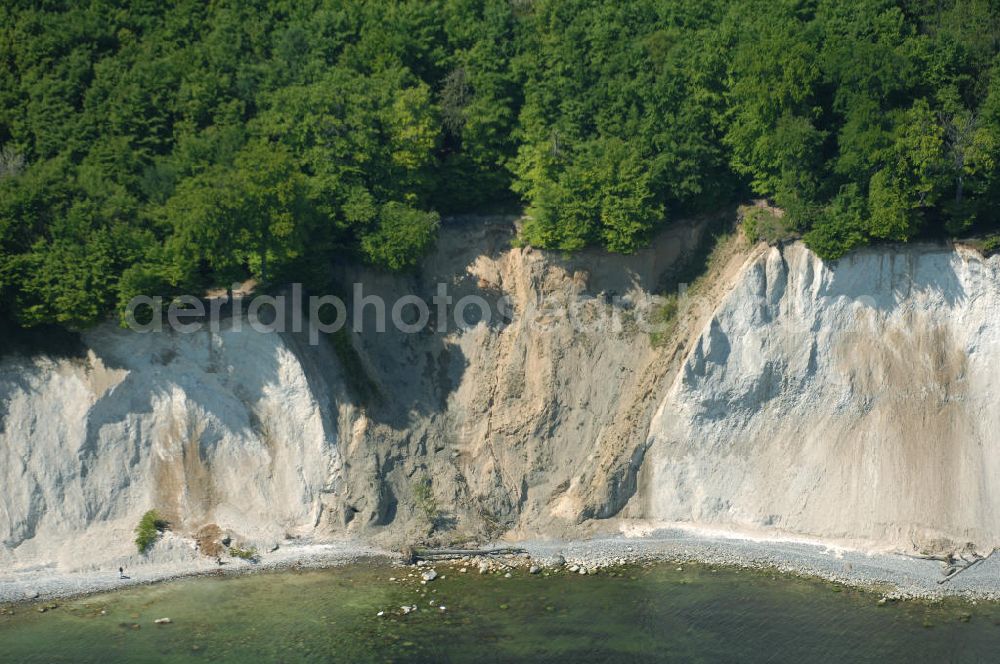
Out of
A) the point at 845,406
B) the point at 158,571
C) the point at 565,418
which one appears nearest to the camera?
the point at 158,571

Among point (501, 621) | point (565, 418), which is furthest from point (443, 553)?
point (565, 418)

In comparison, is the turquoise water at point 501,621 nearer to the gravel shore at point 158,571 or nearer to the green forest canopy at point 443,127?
the gravel shore at point 158,571

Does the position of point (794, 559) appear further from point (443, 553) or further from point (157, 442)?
point (157, 442)

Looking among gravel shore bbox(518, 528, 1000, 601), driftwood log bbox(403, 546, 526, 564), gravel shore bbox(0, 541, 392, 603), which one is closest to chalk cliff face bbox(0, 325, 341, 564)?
gravel shore bbox(0, 541, 392, 603)

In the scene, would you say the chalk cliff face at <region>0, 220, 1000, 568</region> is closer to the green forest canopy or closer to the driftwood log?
the driftwood log

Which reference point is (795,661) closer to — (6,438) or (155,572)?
(155,572)

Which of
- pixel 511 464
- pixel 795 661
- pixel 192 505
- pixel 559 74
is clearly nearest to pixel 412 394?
pixel 511 464
